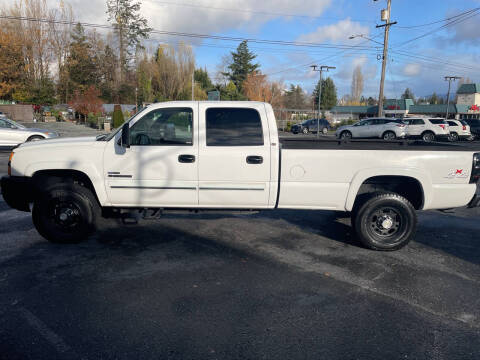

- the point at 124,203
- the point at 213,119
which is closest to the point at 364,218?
the point at 213,119

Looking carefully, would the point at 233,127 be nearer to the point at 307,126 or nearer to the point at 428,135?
the point at 428,135

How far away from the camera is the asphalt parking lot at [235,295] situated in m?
2.97

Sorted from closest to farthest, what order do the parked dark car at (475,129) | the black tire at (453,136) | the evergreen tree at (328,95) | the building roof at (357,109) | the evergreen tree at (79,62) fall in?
the black tire at (453,136) → the parked dark car at (475,129) → the evergreen tree at (79,62) → the building roof at (357,109) → the evergreen tree at (328,95)

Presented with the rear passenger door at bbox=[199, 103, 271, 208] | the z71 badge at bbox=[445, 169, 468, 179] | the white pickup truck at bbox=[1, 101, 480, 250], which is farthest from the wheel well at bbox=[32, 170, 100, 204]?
the z71 badge at bbox=[445, 169, 468, 179]

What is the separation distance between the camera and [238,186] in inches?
199

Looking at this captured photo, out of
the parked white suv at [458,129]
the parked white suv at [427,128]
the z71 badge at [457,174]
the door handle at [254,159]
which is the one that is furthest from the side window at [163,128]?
the parked white suv at [458,129]

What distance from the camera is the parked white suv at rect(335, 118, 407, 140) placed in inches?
1008

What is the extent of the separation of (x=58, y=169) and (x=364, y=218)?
4.24 m

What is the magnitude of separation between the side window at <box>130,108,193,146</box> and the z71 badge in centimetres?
352

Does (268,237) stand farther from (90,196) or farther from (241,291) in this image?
(90,196)

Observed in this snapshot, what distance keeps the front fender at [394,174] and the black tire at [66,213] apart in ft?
11.6

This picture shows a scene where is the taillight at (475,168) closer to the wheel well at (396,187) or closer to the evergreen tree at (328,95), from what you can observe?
the wheel well at (396,187)

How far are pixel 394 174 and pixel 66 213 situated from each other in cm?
451

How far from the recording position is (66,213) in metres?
5.21
